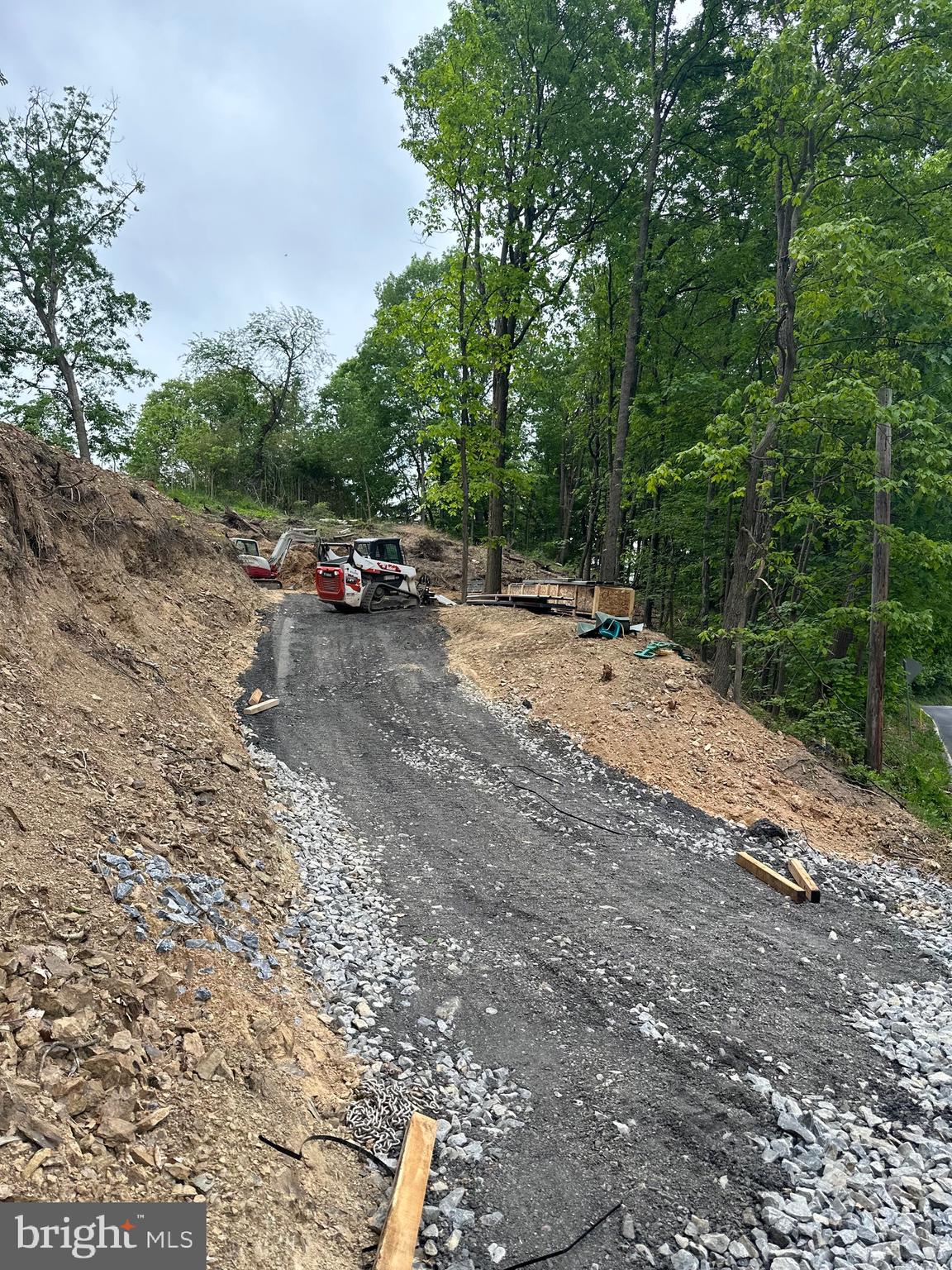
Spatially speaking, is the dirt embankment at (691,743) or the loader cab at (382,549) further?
the loader cab at (382,549)

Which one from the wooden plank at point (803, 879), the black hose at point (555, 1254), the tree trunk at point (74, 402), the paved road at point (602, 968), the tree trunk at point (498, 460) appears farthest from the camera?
the tree trunk at point (74, 402)

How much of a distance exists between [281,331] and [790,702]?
1207 inches

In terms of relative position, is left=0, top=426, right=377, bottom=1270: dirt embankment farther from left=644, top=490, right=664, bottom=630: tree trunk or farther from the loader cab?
left=644, top=490, right=664, bottom=630: tree trunk

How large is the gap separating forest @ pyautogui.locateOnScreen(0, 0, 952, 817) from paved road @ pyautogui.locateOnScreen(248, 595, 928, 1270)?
5.09 meters

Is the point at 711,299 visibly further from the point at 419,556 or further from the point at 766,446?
the point at 419,556

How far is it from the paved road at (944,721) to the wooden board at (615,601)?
14.3 m

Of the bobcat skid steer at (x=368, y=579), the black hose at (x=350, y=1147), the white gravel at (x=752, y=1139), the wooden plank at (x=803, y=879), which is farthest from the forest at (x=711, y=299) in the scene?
the black hose at (x=350, y=1147)

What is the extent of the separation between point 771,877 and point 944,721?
28.2 m

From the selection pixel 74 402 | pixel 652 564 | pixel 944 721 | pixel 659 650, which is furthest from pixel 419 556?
pixel 944 721

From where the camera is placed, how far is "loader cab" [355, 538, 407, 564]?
1688 centimetres

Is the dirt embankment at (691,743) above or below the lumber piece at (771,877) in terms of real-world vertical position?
above

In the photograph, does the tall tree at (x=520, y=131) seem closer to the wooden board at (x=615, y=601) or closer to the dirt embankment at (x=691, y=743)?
the wooden board at (x=615, y=601)

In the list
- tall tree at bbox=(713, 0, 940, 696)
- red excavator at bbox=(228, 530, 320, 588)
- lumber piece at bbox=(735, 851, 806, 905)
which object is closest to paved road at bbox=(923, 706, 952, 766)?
tall tree at bbox=(713, 0, 940, 696)

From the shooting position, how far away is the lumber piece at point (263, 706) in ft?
31.6
